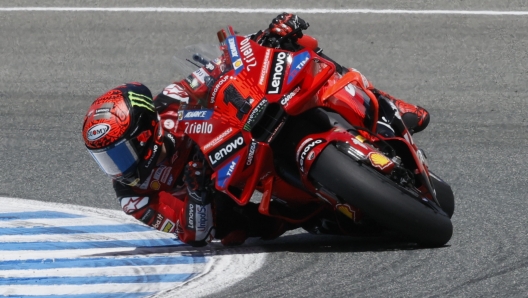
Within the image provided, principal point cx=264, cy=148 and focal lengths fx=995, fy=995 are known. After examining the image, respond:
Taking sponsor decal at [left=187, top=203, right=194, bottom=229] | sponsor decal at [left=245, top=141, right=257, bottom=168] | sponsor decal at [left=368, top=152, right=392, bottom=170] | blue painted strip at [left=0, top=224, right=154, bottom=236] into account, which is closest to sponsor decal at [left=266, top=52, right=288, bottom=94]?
sponsor decal at [left=245, top=141, right=257, bottom=168]

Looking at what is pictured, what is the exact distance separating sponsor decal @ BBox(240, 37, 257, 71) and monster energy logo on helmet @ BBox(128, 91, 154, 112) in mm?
626

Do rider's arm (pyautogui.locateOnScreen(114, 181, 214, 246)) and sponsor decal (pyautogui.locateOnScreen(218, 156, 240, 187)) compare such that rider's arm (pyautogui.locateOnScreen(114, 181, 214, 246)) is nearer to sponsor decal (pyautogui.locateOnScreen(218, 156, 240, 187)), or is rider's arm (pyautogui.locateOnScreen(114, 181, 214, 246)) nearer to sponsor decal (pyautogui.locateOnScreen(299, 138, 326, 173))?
sponsor decal (pyautogui.locateOnScreen(218, 156, 240, 187))

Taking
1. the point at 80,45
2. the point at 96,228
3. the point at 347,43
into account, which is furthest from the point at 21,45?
the point at 96,228

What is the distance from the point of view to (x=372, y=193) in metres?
5.07

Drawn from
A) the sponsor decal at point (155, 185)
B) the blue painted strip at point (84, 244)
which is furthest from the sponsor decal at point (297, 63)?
the blue painted strip at point (84, 244)

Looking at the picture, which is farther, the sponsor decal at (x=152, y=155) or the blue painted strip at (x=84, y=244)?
the blue painted strip at (x=84, y=244)

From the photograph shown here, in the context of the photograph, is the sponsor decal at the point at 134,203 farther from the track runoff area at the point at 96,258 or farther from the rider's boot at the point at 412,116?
the rider's boot at the point at 412,116

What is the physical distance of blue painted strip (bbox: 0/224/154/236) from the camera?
664 cm

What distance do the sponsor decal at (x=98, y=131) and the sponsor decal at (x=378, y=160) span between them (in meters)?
1.51

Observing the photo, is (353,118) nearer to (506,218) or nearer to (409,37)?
(506,218)

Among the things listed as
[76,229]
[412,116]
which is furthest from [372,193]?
[76,229]

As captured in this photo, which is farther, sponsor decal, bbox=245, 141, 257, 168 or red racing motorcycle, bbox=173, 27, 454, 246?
sponsor decal, bbox=245, 141, 257, 168

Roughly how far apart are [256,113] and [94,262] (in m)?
1.42

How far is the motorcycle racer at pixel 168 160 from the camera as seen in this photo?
5691mm
